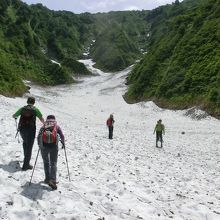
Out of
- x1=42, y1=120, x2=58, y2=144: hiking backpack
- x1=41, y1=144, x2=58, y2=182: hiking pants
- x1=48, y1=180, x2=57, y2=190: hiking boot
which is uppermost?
x1=42, y1=120, x2=58, y2=144: hiking backpack

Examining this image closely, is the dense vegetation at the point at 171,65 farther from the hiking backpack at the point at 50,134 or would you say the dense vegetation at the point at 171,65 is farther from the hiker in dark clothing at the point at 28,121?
the hiking backpack at the point at 50,134

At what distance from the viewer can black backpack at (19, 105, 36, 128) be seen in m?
14.2

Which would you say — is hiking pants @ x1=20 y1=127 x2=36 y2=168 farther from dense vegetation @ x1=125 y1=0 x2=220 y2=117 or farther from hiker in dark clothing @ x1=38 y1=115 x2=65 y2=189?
dense vegetation @ x1=125 y1=0 x2=220 y2=117

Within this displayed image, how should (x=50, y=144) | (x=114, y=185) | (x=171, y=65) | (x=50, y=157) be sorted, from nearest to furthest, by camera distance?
(x=50, y=144), (x=50, y=157), (x=114, y=185), (x=171, y=65)

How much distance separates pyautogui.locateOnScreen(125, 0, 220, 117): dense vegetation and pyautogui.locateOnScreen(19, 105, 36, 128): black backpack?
129 feet

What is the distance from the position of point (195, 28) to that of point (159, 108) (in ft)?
98.5

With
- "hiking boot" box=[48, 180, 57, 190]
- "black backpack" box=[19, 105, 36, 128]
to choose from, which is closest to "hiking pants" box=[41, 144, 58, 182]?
"hiking boot" box=[48, 180, 57, 190]

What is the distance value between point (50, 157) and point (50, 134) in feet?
2.72

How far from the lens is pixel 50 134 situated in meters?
12.8

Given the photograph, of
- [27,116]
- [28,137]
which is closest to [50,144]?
[28,137]

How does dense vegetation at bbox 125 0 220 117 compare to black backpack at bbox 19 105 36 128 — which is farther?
dense vegetation at bbox 125 0 220 117

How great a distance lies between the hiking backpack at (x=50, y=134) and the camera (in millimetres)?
12844

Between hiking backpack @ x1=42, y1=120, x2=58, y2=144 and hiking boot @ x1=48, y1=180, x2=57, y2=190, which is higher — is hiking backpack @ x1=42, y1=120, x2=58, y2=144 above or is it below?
above

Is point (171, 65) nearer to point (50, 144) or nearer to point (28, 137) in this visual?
point (28, 137)
